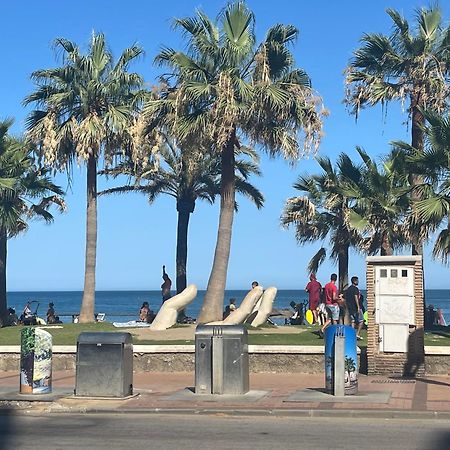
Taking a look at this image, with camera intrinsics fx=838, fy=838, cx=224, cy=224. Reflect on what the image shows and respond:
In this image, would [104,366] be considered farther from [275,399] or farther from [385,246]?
[385,246]

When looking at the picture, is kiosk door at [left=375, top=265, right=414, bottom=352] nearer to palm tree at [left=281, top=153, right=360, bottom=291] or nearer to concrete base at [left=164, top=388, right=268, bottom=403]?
concrete base at [left=164, top=388, right=268, bottom=403]

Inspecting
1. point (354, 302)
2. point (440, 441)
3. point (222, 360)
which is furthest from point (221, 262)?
point (440, 441)

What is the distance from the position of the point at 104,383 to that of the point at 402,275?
6420 mm

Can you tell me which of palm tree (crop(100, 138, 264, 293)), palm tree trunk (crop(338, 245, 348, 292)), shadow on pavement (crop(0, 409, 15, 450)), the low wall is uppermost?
palm tree (crop(100, 138, 264, 293))

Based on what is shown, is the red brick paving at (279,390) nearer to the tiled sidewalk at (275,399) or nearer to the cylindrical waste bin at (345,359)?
the tiled sidewalk at (275,399)

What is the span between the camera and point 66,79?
2852 centimetres

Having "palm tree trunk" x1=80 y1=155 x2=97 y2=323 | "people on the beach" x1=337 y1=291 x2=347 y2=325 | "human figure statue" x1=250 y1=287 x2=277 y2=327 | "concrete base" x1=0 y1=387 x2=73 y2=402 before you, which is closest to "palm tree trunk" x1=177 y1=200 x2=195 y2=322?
"palm tree trunk" x1=80 y1=155 x2=97 y2=323

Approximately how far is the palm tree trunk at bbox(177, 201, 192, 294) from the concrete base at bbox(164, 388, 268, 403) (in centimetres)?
2001

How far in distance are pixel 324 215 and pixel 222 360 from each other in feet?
53.2

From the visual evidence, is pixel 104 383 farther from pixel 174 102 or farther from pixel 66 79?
pixel 66 79

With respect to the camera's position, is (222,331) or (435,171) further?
(435,171)

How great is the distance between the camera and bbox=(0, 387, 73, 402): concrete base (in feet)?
48.4

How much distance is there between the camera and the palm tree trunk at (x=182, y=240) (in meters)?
35.7

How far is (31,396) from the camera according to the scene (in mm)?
15078
